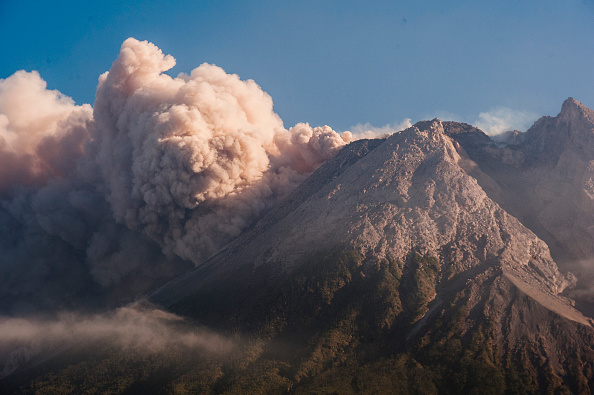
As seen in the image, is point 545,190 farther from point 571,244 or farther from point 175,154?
point 175,154

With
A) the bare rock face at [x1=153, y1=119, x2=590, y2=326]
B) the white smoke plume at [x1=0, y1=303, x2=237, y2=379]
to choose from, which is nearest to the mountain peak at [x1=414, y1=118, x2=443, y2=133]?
the bare rock face at [x1=153, y1=119, x2=590, y2=326]

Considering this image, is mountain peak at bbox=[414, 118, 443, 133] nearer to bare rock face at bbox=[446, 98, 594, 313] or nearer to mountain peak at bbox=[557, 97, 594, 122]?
bare rock face at bbox=[446, 98, 594, 313]

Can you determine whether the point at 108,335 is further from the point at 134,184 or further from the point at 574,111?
the point at 574,111

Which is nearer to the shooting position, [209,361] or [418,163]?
[209,361]

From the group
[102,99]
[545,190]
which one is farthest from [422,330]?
[102,99]

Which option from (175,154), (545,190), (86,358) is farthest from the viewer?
(175,154)

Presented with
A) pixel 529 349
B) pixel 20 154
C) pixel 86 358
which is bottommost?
pixel 529 349

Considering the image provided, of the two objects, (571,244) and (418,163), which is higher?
(418,163)

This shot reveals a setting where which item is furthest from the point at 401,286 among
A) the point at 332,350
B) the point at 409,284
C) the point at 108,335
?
the point at 108,335
